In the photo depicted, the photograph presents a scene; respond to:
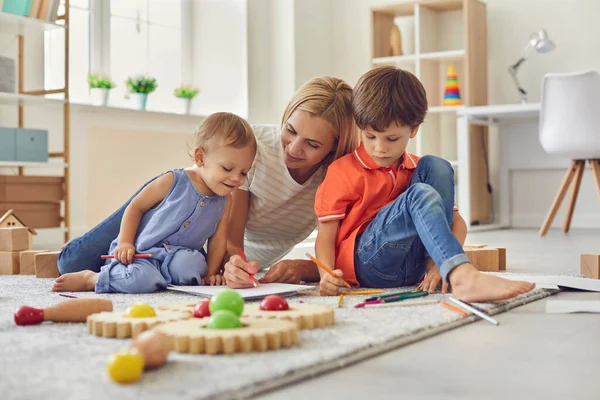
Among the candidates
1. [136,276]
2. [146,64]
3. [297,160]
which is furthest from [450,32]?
[136,276]

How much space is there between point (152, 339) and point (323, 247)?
837mm

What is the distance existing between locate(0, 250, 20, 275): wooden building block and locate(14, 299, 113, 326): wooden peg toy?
1.12 metres

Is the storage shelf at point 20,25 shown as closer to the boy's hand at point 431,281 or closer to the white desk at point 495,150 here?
the white desk at point 495,150

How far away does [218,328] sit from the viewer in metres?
1.06

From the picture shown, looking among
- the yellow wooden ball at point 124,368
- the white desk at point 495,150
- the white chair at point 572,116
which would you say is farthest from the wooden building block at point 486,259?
the white desk at point 495,150

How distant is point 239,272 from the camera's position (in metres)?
1.66

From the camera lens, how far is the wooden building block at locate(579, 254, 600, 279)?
197 cm

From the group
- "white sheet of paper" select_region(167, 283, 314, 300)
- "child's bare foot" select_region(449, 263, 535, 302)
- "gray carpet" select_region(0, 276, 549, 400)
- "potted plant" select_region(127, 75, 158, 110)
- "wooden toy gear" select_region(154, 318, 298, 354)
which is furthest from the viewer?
"potted plant" select_region(127, 75, 158, 110)

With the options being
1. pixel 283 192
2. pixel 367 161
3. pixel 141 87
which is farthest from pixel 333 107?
pixel 141 87

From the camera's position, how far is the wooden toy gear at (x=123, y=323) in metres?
1.14

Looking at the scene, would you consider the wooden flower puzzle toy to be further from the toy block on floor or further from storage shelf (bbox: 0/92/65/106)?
storage shelf (bbox: 0/92/65/106)

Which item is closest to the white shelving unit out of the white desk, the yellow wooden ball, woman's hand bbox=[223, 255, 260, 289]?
the white desk

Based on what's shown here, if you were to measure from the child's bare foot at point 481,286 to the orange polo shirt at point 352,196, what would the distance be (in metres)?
0.36

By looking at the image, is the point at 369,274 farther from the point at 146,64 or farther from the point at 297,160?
the point at 146,64
